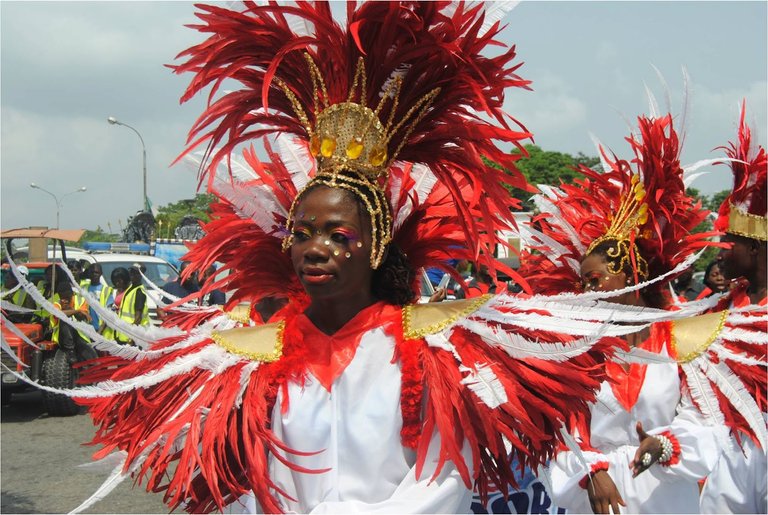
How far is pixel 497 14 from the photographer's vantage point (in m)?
2.68

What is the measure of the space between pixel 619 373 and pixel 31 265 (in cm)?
974

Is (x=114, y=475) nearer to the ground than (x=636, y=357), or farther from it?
nearer to the ground

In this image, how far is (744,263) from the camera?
4961 millimetres

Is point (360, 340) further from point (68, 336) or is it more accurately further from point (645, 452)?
point (68, 336)

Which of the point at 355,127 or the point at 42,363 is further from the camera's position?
the point at 42,363

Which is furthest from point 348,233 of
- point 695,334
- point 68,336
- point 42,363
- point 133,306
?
point 42,363

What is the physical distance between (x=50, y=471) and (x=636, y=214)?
5929mm

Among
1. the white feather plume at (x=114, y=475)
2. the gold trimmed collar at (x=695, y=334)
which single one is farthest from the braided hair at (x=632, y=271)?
the white feather plume at (x=114, y=475)

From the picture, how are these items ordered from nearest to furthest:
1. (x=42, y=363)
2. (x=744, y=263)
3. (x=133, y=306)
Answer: (x=744, y=263)
(x=133, y=306)
(x=42, y=363)

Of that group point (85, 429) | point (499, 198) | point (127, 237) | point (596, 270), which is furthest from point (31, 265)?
point (127, 237)

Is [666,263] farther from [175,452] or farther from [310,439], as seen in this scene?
[175,452]

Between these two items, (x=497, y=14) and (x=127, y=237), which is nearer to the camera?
(x=497, y=14)

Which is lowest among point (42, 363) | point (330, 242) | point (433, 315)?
point (42, 363)

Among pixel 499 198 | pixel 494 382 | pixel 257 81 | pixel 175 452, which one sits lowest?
pixel 175 452
